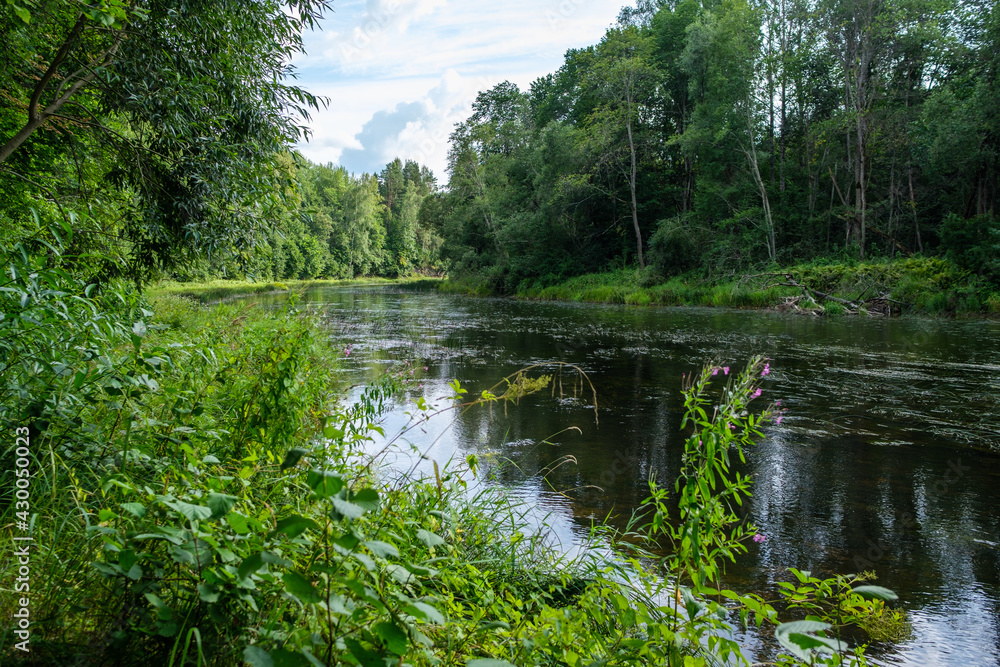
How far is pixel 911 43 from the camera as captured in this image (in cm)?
2341

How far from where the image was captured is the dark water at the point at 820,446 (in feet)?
11.9

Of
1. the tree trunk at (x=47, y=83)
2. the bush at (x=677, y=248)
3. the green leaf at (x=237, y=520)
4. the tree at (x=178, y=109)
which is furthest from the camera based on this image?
the bush at (x=677, y=248)

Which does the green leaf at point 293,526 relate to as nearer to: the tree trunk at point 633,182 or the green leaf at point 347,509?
the green leaf at point 347,509

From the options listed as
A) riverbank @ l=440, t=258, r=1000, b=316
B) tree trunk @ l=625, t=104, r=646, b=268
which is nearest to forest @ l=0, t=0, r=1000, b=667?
Result: riverbank @ l=440, t=258, r=1000, b=316

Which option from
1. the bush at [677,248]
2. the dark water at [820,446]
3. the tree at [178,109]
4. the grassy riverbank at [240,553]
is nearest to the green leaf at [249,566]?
the grassy riverbank at [240,553]

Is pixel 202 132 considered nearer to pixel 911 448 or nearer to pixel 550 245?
pixel 911 448

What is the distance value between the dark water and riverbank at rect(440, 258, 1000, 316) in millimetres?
3142

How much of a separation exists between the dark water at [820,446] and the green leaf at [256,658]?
2986mm

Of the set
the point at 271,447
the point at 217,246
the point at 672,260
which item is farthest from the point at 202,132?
the point at 672,260

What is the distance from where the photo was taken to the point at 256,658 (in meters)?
1.13

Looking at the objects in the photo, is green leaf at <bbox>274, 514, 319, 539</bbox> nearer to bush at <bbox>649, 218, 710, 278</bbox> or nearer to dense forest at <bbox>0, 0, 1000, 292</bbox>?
dense forest at <bbox>0, 0, 1000, 292</bbox>

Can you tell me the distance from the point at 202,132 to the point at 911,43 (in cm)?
2875

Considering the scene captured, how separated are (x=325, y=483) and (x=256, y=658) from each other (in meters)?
0.36

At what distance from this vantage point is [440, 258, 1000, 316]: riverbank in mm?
17000
